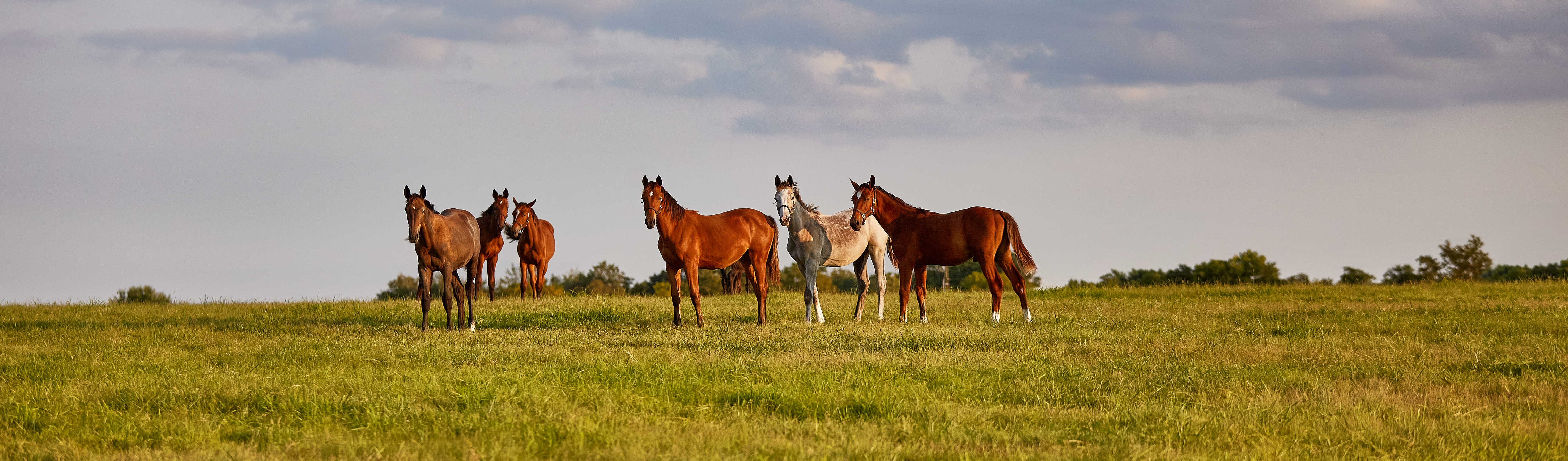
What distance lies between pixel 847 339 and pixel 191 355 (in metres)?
6.88

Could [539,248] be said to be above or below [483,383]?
above

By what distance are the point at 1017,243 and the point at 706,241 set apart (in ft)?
14.1

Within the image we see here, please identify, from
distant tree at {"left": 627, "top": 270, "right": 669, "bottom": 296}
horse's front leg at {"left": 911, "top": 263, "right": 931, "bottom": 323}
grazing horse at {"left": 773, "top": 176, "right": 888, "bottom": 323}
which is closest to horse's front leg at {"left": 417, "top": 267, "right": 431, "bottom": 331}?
grazing horse at {"left": 773, "top": 176, "right": 888, "bottom": 323}

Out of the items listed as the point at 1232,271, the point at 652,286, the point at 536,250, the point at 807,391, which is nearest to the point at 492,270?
the point at 536,250

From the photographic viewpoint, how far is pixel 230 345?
41.1ft

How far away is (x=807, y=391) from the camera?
8133 millimetres

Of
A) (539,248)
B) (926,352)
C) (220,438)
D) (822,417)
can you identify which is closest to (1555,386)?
(926,352)

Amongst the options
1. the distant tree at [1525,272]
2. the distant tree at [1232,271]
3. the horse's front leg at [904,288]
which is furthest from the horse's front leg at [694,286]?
the distant tree at [1232,271]

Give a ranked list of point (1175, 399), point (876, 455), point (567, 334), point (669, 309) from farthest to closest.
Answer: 1. point (669, 309)
2. point (567, 334)
3. point (1175, 399)
4. point (876, 455)

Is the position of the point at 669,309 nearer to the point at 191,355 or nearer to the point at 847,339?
the point at 847,339

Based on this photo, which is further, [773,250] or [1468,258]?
[1468,258]

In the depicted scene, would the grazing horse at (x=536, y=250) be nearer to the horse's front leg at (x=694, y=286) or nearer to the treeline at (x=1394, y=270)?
the horse's front leg at (x=694, y=286)

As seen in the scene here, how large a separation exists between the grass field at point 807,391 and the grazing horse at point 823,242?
1.20 metres

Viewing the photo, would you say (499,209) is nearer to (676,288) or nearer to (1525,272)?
(676,288)
